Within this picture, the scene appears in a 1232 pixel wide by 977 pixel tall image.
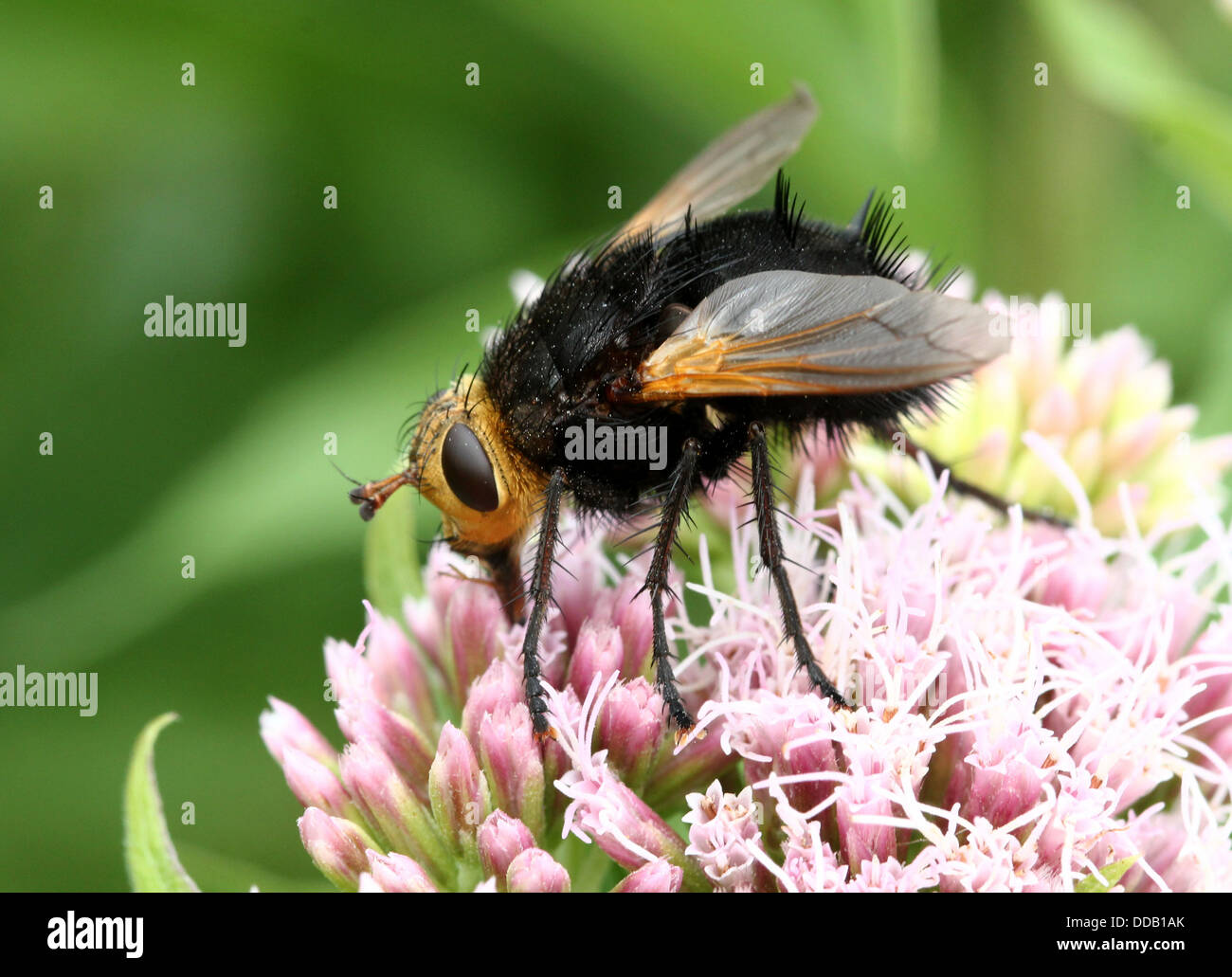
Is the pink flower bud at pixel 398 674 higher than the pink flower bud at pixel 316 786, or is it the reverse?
the pink flower bud at pixel 398 674

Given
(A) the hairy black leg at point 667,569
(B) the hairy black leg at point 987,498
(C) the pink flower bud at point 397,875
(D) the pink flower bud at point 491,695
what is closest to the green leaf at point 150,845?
(C) the pink flower bud at point 397,875

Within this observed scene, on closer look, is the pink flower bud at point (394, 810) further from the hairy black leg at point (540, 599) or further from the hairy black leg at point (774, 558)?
the hairy black leg at point (774, 558)

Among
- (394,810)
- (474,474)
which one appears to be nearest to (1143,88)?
(474,474)

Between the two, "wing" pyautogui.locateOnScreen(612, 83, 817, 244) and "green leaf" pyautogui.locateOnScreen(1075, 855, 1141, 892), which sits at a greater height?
"wing" pyautogui.locateOnScreen(612, 83, 817, 244)

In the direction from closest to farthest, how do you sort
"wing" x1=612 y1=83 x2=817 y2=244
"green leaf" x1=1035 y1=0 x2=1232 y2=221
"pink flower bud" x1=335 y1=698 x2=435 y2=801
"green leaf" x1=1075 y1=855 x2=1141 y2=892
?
"green leaf" x1=1075 y1=855 x2=1141 y2=892 → "pink flower bud" x1=335 y1=698 x2=435 y2=801 → "wing" x1=612 y1=83 x2=817 y2=244 → "green leaf" x1=1035 y1=0 x2=1232 y2=221

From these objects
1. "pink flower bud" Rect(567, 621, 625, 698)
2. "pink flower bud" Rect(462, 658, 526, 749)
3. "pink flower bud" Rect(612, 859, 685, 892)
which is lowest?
"pink flower bud" Rect(612, 859, 685, 892)

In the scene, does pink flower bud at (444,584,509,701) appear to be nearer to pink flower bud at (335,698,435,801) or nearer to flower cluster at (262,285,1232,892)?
flower cluster at (262,285,1232,892)

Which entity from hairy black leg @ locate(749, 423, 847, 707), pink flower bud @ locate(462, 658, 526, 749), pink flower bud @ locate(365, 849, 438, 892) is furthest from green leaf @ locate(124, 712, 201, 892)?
hairy black leg @ locate(749, 423, 847, 707)

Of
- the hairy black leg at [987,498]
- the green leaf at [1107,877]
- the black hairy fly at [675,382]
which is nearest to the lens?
the green leaf at [1107,877]

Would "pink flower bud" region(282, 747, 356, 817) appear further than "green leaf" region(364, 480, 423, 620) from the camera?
No
